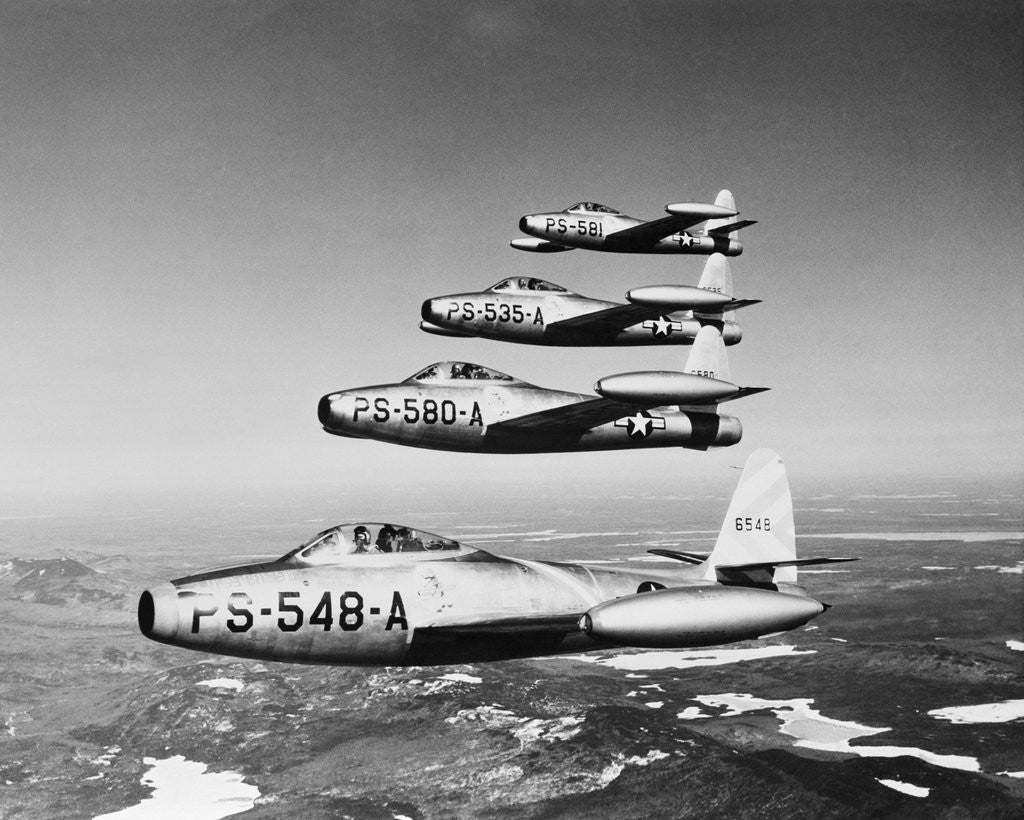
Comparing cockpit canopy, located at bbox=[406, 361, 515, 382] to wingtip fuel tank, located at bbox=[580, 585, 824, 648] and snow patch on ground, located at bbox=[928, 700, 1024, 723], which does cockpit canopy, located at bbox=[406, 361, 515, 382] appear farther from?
snow patch on ground, located at bbox=[928, 700, 1024, 723]

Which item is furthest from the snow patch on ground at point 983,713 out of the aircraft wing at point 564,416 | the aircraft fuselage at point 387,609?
the aircraft fuselage at point 387,609

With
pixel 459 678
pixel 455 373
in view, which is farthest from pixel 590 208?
pixel 459 678


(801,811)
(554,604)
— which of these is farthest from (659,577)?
(801,811)

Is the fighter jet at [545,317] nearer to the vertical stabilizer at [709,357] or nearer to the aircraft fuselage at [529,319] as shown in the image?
the aircraft fuselage at [529,319]

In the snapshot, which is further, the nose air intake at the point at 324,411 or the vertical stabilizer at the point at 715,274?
the vertical stabilizer at the point at 715,274

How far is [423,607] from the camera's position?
1725 centimetres

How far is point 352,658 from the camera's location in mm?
17078

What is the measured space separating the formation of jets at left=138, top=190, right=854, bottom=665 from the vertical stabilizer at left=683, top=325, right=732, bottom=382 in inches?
1.5

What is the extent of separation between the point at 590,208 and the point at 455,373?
23.2 ft

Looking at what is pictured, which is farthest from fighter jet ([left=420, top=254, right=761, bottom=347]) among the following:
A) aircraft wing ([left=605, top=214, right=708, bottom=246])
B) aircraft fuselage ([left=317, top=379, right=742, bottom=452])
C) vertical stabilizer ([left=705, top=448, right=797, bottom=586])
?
vertical stabilizer ([left=705, top=448, right=797, bottom=586])

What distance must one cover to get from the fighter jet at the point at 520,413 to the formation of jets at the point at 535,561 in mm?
40

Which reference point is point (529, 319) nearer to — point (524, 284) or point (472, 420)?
point (524, 284)

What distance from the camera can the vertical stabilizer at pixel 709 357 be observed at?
939 inches

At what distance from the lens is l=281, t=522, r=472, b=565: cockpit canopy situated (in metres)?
17.2
